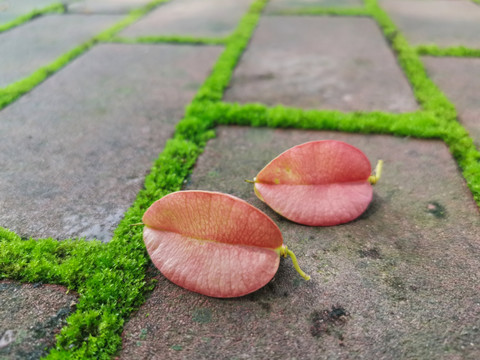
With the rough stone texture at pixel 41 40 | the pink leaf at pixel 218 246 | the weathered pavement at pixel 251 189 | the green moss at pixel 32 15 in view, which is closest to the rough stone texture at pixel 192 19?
the weathered pavement at pixel 251 189

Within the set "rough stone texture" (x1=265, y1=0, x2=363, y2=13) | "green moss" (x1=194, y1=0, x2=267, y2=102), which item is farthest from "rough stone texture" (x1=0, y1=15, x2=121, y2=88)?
"rough stone texture" (x1=265, y1=0, x2=363, y2=13)

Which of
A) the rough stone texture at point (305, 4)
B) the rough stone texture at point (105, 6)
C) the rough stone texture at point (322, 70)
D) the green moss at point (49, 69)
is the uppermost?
the rough stone texture at point (105, 6)

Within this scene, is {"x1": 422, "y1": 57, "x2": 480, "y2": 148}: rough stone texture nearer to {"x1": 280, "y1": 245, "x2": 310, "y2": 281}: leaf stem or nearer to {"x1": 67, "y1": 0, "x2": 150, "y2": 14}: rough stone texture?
{"x1": 280, "y1": 245, "x2": 310, "y2": 281}: leaf stem

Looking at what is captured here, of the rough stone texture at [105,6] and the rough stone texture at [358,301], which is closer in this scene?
the rough stone texture at [358,301]

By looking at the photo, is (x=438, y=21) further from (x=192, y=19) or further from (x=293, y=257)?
(x=293, y=257)

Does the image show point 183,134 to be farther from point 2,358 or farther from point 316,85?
point 2,358

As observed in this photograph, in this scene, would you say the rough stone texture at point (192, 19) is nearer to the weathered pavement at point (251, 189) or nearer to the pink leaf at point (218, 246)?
the weathered pavement at point (251, 189)

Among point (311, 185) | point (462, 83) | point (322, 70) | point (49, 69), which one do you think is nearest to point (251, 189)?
point (311, 185)

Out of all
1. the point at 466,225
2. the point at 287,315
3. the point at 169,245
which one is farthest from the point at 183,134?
the point at 466,225
